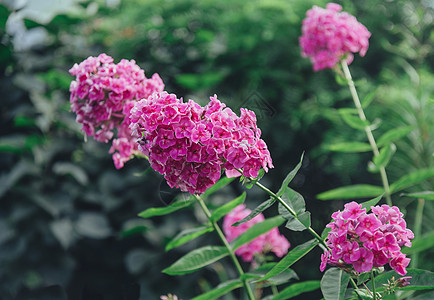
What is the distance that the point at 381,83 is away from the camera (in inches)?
132

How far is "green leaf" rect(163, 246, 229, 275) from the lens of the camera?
1.33m

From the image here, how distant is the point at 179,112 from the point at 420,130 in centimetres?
241

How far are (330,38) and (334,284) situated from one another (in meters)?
1.22

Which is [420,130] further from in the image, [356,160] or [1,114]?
[1,114]

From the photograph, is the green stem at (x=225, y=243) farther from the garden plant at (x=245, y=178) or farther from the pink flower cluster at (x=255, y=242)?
the pink flower cluster at (x=255, y=242)

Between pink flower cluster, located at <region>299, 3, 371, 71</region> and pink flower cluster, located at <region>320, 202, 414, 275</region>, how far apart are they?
114cm

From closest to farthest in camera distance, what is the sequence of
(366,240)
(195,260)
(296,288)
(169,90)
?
(366,240), (296,288), (195,260), (169,90)

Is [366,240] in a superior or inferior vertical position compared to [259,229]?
superior

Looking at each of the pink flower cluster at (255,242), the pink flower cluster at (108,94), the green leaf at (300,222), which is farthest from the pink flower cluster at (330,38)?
the green leaf at (300,222)

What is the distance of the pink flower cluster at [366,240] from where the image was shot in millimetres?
912

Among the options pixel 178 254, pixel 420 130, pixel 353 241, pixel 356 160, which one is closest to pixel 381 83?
pixel 420 130

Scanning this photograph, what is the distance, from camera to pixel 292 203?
1.09 m

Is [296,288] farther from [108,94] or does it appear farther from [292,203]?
[108,94]

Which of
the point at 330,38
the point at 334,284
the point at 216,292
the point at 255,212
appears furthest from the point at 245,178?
the point at 330,38
